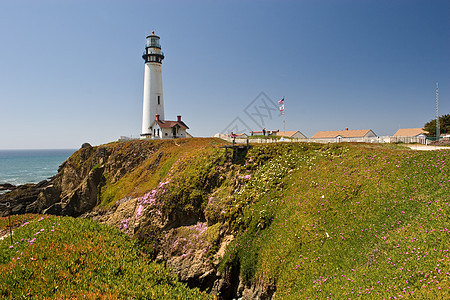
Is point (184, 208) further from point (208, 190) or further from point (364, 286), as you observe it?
point (364, 286)

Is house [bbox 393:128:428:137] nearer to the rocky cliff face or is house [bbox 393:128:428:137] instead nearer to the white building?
the white building

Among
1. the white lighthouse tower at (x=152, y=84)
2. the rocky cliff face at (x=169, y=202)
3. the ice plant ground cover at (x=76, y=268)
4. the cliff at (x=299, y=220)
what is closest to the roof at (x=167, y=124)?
the white lighthouse tower at (x=152, y=84)

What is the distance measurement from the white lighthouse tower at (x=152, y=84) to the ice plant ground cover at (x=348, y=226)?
3499 centimetres

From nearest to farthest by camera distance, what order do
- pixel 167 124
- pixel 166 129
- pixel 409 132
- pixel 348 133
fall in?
pixel 166 129
pixel 167 124
pixel 348 133
pixel 409 132

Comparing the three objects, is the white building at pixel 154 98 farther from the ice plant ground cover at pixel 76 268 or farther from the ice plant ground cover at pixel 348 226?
the ice plant ground cover at pixel 76 268

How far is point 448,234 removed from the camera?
10.7 meters

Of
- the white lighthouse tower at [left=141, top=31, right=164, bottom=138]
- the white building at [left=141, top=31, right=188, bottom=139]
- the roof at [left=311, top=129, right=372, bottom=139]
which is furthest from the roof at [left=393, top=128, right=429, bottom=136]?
the white lighthouse tower at [left=141, top=31, right=164, bottom=138]

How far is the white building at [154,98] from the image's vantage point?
50.8 meters

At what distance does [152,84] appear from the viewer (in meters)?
51.1

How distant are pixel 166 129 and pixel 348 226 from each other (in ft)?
135

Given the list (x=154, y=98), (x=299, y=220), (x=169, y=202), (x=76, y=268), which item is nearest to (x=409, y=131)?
(x=154, y=98)

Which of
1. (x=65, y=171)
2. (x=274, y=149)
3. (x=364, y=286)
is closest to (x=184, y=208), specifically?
(x=274, y=149)

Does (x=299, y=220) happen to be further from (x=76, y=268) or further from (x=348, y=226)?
(x=76, y=268)

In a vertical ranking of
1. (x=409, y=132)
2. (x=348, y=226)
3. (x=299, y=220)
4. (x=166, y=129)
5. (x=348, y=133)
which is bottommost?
(x=299, y=220)
